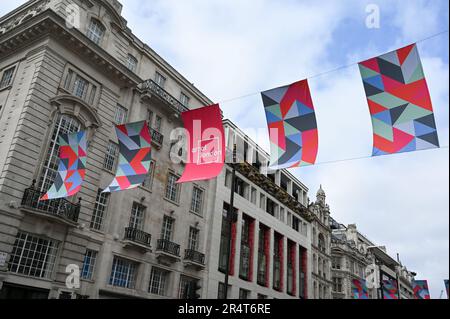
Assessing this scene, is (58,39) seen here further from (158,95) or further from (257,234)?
(257,234)

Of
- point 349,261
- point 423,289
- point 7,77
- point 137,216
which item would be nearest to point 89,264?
point 137,216

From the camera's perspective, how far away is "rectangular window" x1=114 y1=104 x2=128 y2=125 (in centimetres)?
3014

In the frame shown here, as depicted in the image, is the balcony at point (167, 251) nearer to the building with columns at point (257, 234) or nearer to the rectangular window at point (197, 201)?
the rectangular window at point (197, 201)

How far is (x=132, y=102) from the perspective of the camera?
3153cm

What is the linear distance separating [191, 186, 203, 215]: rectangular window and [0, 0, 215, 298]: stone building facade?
11.8 inches

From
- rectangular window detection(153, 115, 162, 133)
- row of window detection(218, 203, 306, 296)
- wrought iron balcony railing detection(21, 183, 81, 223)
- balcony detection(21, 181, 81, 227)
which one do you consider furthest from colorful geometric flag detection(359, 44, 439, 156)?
row of window detection(218, 203, 306, 296)

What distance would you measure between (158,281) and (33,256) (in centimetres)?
1091

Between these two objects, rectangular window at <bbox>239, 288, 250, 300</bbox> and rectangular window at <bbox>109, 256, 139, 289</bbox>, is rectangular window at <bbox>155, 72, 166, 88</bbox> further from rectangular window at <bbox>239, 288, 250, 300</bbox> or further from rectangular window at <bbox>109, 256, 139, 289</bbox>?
rectangular window at <bbox>239, 288, 250, 300</bbox>

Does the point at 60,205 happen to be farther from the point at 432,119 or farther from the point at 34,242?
the point at 432,119

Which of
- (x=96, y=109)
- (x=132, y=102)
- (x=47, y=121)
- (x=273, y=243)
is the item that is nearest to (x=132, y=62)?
(x=132, y=102)

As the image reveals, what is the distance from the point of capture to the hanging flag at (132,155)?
52.7 ft

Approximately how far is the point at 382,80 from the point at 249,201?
1374 inches

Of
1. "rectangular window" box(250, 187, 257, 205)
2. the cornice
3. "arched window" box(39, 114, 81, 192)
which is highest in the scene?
the cornice
